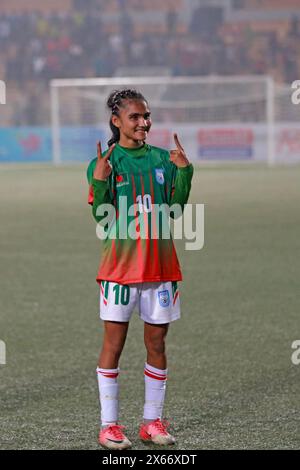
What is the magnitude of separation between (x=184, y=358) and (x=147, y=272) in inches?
79.3

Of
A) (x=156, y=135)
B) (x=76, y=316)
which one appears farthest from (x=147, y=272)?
(x=156, y=135)

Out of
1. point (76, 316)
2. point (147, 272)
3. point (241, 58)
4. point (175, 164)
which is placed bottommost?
point (76, 316)

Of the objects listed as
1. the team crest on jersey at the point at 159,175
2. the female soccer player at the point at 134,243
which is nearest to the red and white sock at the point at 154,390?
the female soccer player at the point at 134,243

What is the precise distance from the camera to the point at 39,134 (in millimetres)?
24922

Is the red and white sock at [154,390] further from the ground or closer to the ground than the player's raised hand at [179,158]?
closer to the ground

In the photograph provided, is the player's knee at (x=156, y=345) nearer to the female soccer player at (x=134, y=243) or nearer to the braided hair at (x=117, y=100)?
the female soccer player at (x=134, y=243)

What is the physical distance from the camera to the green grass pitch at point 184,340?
443 cm

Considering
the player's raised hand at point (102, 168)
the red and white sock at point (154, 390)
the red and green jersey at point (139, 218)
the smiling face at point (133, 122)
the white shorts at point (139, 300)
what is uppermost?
the smiling face at point (133, 122)

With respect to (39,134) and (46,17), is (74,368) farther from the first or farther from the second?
(46,17)

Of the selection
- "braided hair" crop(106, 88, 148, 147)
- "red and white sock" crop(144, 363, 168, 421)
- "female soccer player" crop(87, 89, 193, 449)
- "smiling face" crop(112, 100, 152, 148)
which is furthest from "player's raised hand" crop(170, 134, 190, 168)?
"red and white sock" crop(144, 363, 168, 421)

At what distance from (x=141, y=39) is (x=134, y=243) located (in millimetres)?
29733

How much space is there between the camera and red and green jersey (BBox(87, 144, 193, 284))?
157 inches

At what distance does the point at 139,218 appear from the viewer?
13.2 ft

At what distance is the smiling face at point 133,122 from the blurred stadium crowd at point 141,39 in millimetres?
26712
